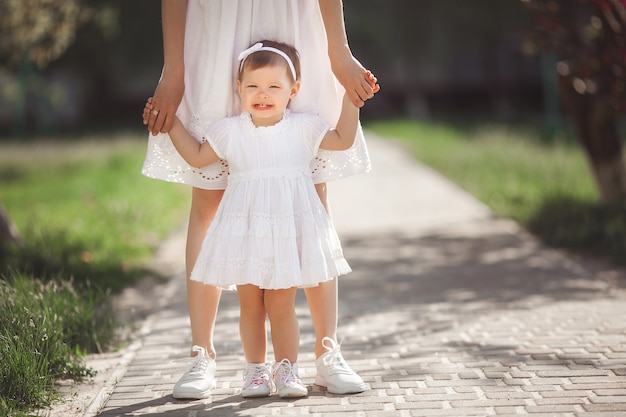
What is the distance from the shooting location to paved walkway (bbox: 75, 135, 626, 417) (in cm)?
362

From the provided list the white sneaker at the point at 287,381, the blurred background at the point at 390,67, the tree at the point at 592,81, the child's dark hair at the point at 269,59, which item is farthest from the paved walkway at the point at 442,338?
the blurred background at the point at 390,67

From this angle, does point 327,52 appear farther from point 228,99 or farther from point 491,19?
point 491,19

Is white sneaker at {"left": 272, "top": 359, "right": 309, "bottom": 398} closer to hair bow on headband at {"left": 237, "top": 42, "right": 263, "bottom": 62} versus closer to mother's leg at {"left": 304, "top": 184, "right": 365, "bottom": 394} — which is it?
mother's leg at {"left": 304, "top": 184, "right": 365, "bottom": 394}

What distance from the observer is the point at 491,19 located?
91.8ft

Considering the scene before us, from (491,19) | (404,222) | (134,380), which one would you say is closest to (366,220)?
(404,222)

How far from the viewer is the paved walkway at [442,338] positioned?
3.62m

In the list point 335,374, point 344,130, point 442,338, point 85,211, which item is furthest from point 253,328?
point 85,211

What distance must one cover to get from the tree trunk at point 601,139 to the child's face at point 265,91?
221 inches

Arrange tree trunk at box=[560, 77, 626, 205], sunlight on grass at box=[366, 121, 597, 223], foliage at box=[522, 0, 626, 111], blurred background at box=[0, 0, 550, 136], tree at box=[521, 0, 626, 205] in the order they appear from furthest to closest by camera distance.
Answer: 1. blurred background at box=[0, 0, 550, 136]
2. sunlight on grass at box=[366, 121, 597, 223]
3. tree trunk at box=[560, 77, 626, 205]
4. tree at box=[521, 0, 626, 205]
5. foliage at box=[522, 0, 626, 111]

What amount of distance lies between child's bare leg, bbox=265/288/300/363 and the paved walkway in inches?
8.2

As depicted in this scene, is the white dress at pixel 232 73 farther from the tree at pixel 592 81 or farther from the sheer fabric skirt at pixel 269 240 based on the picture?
the tree at pixel 592 81

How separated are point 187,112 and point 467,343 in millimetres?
1855

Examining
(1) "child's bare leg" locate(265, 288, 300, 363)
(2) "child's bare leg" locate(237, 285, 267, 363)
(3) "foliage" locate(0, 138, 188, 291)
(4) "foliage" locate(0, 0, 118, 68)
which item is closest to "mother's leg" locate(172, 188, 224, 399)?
(2) "child's bare leg" locate(237, 285, 267, 363)

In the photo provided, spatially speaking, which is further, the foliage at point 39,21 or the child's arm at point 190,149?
the foliage at point 39,21
